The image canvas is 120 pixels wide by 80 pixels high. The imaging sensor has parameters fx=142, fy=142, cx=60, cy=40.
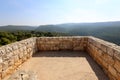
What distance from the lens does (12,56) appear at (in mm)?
4352

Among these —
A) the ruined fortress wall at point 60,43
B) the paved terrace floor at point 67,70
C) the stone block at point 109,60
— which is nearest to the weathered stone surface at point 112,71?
the stone block at point 109,60

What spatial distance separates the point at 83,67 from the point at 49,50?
2.93 metres

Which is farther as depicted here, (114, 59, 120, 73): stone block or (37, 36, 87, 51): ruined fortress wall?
(37, 36, 87, 51): ruined fortress wall

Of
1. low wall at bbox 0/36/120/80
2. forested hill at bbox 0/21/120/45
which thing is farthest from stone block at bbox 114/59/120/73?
forested hill at bbox 0/21/120/45

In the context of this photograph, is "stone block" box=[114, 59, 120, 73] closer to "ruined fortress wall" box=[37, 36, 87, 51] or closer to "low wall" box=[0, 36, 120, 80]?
"low wall" box=[0, 36, 120, 80]

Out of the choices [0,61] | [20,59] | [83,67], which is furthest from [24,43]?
[83,67]

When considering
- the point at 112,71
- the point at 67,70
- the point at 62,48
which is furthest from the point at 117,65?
the point at 62,48

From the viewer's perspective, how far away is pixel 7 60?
402cm

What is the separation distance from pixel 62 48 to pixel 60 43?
0.28 m

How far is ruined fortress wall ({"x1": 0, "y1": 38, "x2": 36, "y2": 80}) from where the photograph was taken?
12.4 feet

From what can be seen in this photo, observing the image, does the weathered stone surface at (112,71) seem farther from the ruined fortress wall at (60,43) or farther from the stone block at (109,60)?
the ruined fortress wall at (60,43)

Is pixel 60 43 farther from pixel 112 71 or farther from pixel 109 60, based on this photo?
pixel 112 71

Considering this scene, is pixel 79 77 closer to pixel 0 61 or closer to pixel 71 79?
pixel 71 79

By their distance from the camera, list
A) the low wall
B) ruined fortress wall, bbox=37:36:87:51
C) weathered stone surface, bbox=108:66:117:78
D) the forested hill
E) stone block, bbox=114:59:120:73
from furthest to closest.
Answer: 1. the forested hill
2. ruined fortress wall, bbox=37:36:87:51
3. the low wall
4. weathered stone surface, bbox=108:66:117:78
5. stone block, bbox=114:59:120:73
